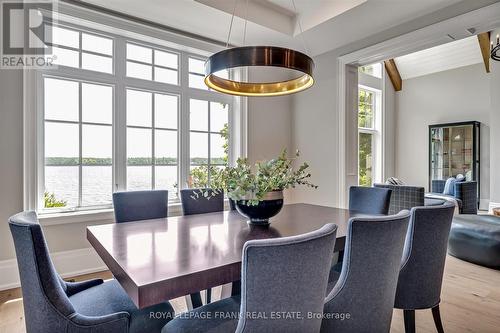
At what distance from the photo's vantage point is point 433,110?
7.54 m

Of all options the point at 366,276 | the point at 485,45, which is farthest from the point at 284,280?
the point at 485,45

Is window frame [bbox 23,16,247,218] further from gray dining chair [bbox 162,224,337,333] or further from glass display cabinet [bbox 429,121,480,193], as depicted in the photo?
glass display cabinet [bbox 429,121,480,193]

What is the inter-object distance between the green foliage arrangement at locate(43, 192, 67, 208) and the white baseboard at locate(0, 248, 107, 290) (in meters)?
0.47

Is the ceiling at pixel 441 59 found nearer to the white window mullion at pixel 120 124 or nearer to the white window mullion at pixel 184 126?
the white window mullion at pixel 184 126

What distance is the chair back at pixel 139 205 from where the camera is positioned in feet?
7.19

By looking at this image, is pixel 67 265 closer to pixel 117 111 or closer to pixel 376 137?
pixel 117 111

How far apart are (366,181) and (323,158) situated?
11.4 feet

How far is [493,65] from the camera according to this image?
6.05 metres

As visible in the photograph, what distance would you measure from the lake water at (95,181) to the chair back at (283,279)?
2.71 metres

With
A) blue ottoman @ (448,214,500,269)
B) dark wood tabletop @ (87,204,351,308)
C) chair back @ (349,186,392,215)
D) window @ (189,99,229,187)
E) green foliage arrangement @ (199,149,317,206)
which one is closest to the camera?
dark wood tabletop @ (87,204,351,308)

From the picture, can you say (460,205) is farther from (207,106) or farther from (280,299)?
(280,299)

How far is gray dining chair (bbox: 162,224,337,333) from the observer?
87 centimetres

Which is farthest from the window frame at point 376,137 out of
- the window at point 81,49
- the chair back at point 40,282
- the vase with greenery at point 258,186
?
the chair back at point 40,282

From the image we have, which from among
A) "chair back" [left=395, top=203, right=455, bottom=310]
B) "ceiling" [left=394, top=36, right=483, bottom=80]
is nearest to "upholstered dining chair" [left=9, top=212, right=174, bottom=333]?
"chair back" [left=395, top=203, right=455, bottom=310]
